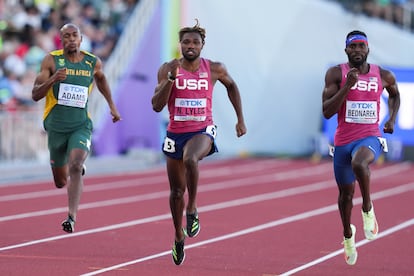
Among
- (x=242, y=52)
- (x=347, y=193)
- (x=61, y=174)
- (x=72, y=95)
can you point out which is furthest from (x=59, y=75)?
(x=242, y=52)

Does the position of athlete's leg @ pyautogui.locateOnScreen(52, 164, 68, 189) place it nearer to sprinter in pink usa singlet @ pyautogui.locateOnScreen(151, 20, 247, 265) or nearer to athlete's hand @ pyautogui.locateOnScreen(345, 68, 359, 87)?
sprinter in pink usa singlet @ pyautogui.locateOnScreen(151, 20, 247, 265)

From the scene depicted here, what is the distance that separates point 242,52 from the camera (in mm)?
25203

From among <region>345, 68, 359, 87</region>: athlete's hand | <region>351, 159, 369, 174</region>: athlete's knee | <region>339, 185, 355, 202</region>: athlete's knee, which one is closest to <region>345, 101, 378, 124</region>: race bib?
<region>345, 68, 359, 87</region>: athlete's hand

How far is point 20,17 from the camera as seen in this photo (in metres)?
20.7

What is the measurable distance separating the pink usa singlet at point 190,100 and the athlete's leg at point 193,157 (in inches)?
5.8

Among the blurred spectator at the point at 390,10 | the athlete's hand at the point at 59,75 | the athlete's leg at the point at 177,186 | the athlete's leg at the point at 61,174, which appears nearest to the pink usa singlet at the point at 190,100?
the athlete's leg at the point at 177,186

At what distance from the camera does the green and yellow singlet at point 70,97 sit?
10461mm

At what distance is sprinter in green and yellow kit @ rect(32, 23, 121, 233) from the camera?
1027 cm

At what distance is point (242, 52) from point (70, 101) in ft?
49.1

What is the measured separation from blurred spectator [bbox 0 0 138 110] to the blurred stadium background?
0.03m

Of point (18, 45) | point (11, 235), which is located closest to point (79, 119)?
point (11, 235)

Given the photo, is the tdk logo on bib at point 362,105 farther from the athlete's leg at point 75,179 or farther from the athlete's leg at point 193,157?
the athlete's leg at point 75,179

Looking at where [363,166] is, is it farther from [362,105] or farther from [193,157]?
[193,157]

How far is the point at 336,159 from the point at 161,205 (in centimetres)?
581
